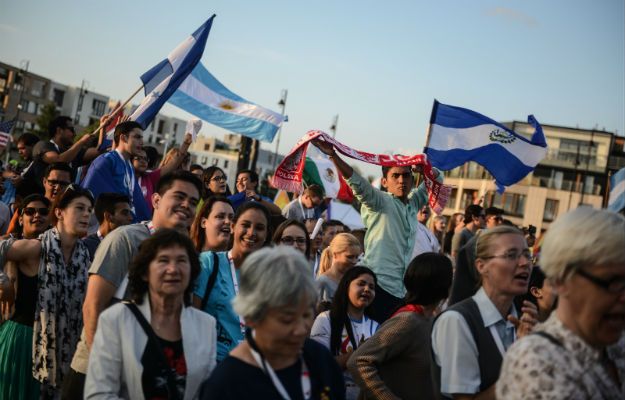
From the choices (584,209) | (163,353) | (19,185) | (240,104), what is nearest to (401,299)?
(163,353)

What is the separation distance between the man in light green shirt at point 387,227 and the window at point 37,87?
10826 centimetres

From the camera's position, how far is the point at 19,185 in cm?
899

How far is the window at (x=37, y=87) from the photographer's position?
105m

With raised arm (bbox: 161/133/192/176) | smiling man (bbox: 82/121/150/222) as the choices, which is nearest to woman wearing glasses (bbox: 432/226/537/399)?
smiling man (bbox: 82/121/150/222)

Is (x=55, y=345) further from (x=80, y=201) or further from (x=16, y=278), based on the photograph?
(x=80, y=201)

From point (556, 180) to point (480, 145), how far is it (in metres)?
63.3

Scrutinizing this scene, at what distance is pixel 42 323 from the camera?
5.11 metres

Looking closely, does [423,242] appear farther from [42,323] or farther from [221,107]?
[221,107]

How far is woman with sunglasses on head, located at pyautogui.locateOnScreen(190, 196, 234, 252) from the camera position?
17.9 ft

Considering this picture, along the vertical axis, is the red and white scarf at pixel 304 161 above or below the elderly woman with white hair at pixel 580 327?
above

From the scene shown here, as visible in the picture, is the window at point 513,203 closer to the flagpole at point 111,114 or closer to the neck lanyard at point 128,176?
the flagpole at point 111,114

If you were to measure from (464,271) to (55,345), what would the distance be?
120 inches

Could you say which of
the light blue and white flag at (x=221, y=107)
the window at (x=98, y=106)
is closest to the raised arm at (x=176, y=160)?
the light blue and white flag at (x=221, y=107)

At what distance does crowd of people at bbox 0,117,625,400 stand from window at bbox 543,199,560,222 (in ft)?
211
